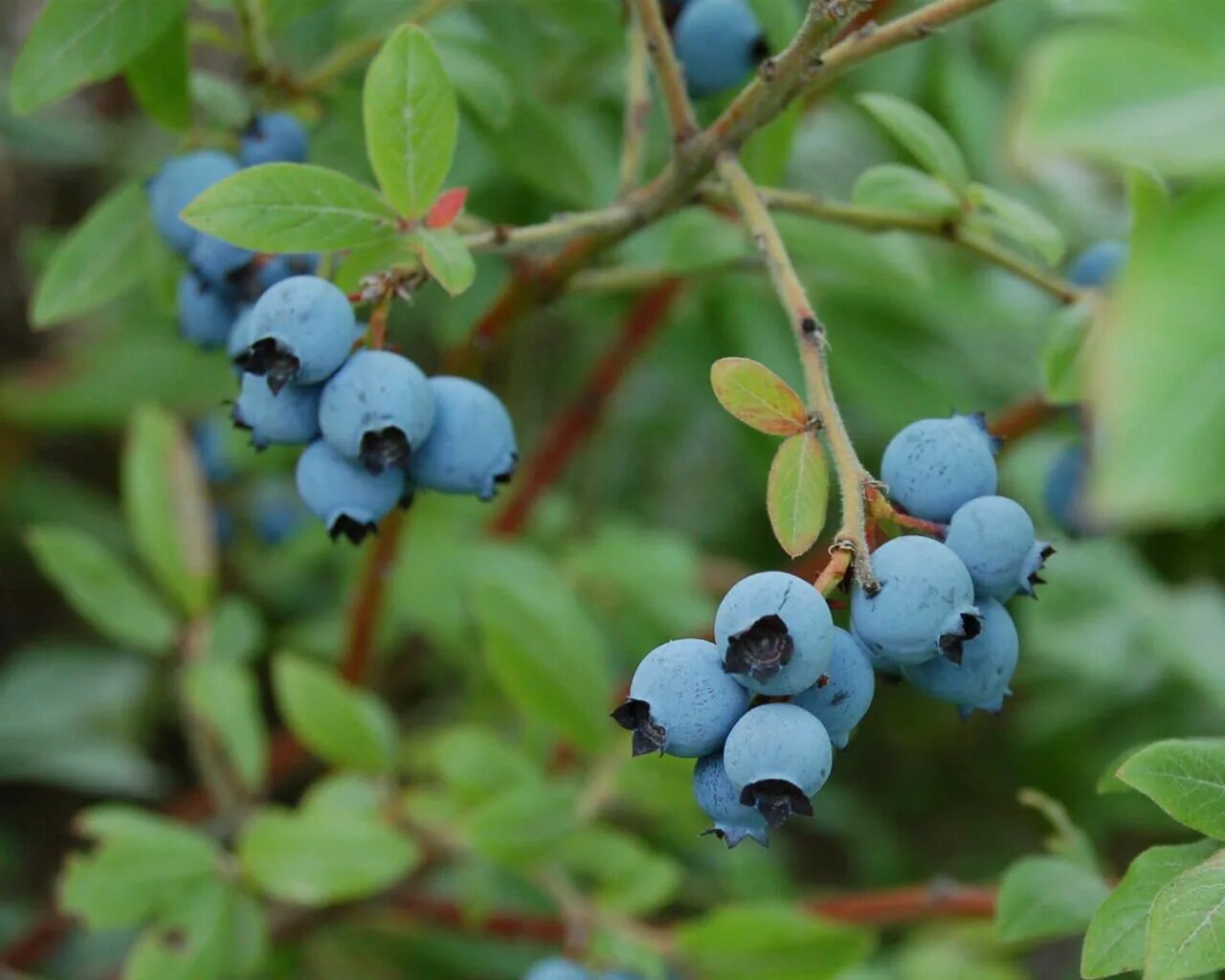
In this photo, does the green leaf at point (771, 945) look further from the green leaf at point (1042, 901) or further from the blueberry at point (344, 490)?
the blueberry at point (344, 490)

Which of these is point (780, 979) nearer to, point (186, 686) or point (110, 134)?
point (186, 686)

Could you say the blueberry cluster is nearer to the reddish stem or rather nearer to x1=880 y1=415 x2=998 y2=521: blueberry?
x1=880 y1=415 x2=998 y2=521: blueberry

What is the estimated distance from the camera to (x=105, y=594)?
184cm

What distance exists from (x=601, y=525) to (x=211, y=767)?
0.87 m

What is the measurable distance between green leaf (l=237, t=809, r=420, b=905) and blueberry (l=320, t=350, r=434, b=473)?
2.30 ft

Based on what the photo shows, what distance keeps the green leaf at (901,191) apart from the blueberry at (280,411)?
52 centimetres

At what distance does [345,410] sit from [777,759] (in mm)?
383

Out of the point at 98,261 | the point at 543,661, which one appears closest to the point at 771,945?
the point at 543,661

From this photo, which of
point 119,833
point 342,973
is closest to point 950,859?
point 342,973

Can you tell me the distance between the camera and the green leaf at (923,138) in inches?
44.4

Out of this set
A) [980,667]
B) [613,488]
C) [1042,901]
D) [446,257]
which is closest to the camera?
[980,667]

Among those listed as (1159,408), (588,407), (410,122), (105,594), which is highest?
(588,407)

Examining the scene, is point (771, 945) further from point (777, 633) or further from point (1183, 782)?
point (777, 633)

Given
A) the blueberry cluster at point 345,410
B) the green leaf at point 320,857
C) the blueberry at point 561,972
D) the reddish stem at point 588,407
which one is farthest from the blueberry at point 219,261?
the reddish stem at point 588,407
